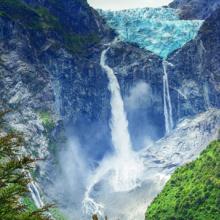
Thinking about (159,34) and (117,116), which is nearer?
(117,116)

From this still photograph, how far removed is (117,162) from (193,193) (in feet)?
151

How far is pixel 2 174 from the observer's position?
1486cm

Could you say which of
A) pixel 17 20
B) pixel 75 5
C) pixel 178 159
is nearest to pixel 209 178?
pixel 178 159

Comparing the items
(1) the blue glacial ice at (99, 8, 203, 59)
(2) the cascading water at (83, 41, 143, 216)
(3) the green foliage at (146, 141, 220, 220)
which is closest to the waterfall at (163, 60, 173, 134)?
(1) the blue glacial ice at (99, 8, 203, 59)

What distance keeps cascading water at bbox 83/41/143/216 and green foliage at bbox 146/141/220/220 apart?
15.1m

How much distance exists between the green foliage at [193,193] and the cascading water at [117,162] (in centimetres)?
1509

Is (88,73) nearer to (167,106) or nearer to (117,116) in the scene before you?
(117,116)

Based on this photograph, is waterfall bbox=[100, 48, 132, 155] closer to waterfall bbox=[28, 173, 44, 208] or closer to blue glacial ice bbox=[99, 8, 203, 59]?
blue glacial ice bbox=[99, 8, 203, 59]

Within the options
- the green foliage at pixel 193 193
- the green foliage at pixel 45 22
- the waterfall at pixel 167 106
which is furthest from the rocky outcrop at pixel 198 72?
the green foliage at pixel 193 193

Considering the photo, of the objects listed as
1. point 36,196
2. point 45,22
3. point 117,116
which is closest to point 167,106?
point 117,116

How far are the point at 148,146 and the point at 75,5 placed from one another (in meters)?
55.0

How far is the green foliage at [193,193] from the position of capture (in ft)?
362

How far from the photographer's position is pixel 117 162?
161 meters

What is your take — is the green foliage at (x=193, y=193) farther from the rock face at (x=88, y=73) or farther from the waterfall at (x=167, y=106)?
the waterfall at (x=167, y=106)
